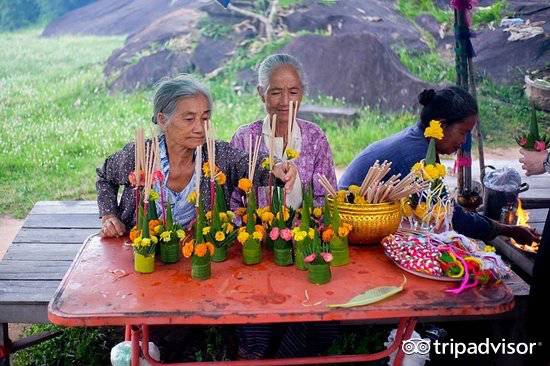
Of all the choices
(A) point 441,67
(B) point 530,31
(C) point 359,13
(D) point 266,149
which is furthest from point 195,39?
(D) point 266,149

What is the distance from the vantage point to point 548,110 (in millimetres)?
7637

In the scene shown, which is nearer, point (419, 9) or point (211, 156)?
point (211, 156)

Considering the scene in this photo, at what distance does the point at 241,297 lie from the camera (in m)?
2.13

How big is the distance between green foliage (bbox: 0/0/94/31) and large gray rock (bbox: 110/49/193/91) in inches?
131

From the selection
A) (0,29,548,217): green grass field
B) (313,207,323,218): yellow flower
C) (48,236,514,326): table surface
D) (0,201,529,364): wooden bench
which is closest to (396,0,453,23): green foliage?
(0,29,548,217): green grass field

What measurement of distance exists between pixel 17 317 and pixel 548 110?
259 inches

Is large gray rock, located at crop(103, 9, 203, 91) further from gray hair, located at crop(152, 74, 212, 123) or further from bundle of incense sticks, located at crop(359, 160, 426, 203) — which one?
bundle of incense sticks, located at crop(359, 160, 426, 203)

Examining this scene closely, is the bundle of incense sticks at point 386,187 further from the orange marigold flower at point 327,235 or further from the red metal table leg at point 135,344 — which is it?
the red metal table leg at point 135,344

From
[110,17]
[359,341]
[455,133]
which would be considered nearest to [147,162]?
[455,133]

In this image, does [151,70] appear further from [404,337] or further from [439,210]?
[404,337]

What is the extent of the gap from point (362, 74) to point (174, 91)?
563 cm

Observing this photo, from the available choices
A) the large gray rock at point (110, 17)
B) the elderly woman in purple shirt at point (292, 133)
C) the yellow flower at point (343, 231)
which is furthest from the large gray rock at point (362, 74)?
the yellow flower at point (343, 231)

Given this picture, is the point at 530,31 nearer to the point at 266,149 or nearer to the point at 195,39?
the point at 195,39

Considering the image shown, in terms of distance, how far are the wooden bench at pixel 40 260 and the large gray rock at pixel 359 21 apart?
5834 mm
